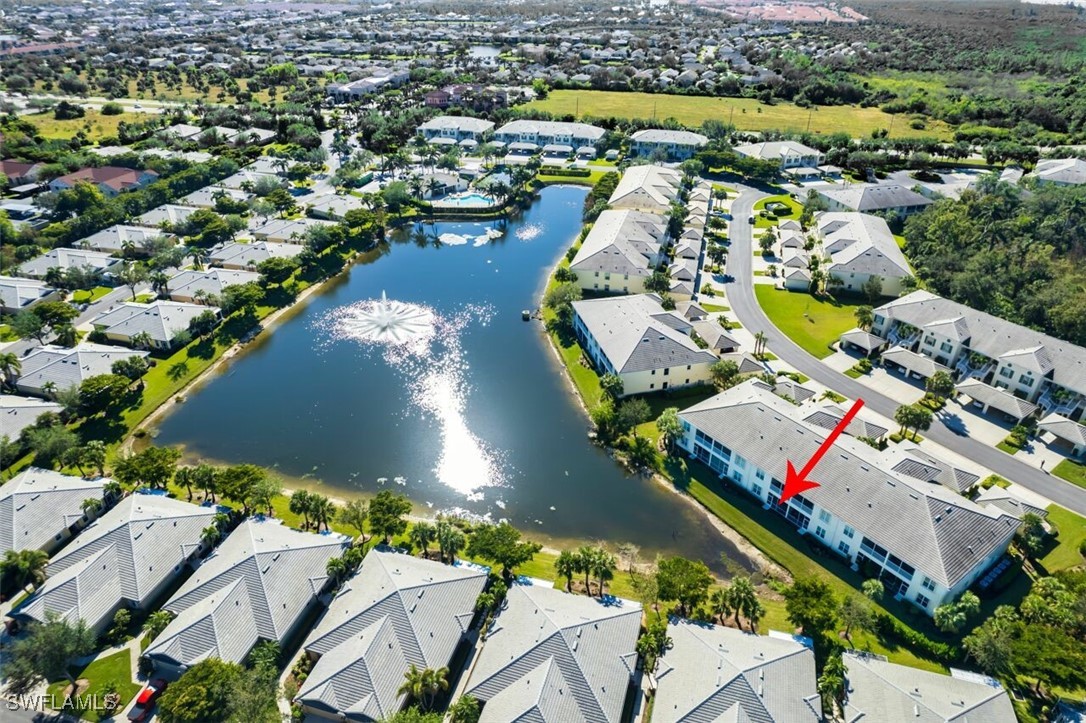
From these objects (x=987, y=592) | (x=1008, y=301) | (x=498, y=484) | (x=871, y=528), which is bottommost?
(x=498, y=484)

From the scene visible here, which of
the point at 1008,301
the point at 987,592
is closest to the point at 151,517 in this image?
the point at 987,592

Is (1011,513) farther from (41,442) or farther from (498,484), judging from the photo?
(41,442)

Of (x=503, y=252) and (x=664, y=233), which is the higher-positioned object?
(x=664, y=233)

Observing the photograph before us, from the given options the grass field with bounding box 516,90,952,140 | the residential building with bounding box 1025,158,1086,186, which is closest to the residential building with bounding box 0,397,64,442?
the grass field with bounding box 516,90,952,140

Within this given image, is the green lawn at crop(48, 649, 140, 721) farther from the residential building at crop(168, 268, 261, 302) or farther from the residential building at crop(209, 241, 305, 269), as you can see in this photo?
the residential building at crop(209, 241, 305, 269)

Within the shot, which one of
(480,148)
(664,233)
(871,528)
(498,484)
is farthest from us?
(480,148)

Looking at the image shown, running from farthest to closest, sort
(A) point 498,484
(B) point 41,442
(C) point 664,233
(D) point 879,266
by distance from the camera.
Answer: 1. (C) point 664,233
2. (D) point 879,266
3. (A) point 498,484
4. (B) point 41,442
